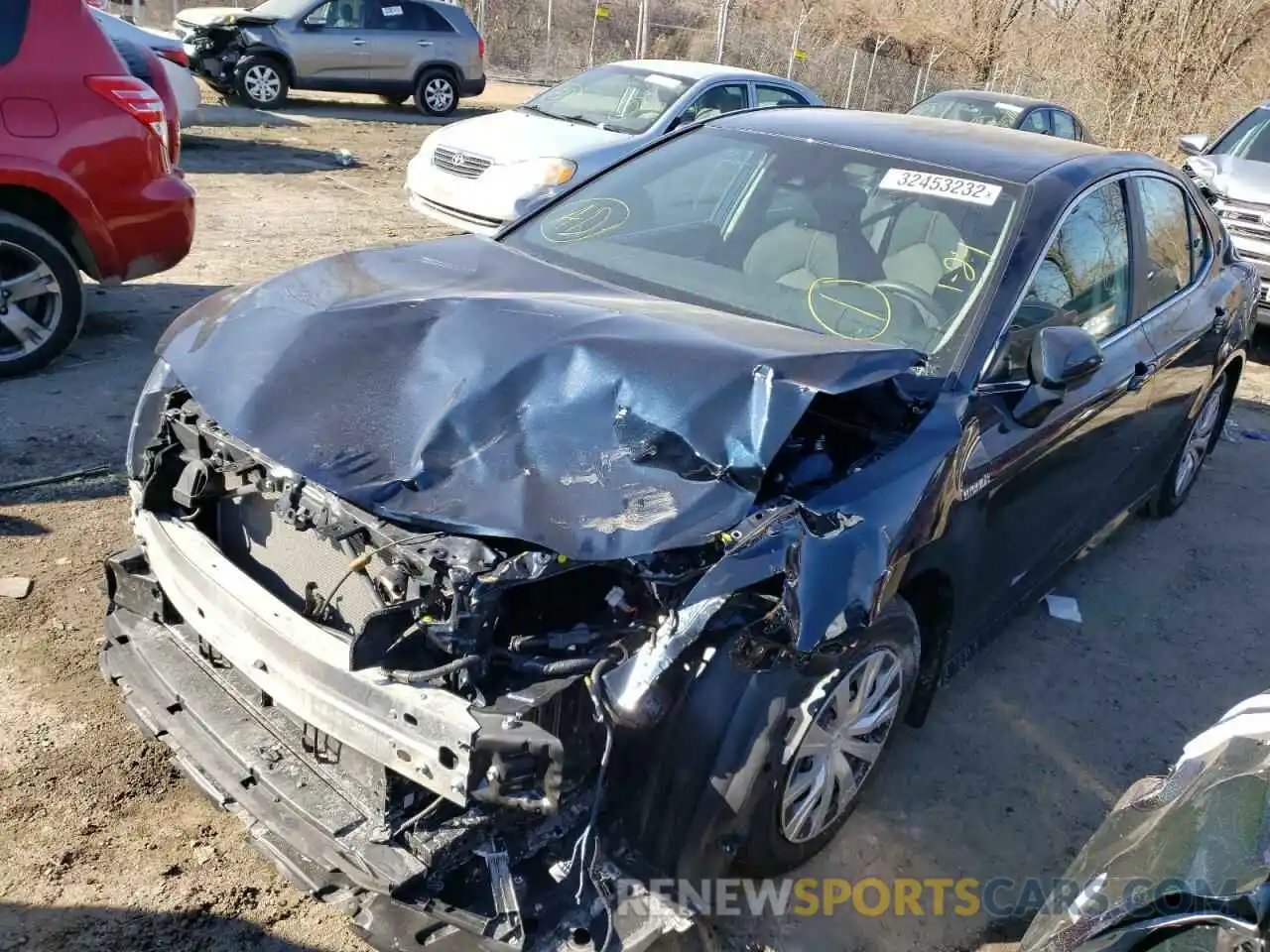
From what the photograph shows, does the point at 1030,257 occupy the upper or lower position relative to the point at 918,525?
upper

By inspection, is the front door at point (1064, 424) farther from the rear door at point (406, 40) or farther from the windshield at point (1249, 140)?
the rear door at point (406, 40)

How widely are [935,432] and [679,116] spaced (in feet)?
24.4

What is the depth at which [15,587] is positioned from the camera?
12.5 feet

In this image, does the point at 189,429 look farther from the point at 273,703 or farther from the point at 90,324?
the point at 90,324

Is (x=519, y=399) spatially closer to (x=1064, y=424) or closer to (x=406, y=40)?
(x=1064, y=424)

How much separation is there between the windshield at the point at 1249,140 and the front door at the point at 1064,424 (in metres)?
6.52

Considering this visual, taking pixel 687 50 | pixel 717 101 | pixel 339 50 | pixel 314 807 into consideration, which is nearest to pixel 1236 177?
pixel 717 101

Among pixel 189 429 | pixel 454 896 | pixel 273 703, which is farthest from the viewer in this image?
pixel 189 429

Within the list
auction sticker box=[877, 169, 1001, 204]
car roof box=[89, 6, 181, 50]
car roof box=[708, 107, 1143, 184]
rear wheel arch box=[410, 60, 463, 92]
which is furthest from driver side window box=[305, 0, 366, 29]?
auction sticker box=[877, 169, 1001, 204]

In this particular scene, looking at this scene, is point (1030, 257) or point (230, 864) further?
point (1030, 257)

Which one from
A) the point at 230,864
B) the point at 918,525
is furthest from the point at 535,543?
the point at 230,864

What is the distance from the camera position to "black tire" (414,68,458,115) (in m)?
17.0

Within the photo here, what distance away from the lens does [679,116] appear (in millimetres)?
9648

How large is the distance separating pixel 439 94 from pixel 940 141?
15.0 m
